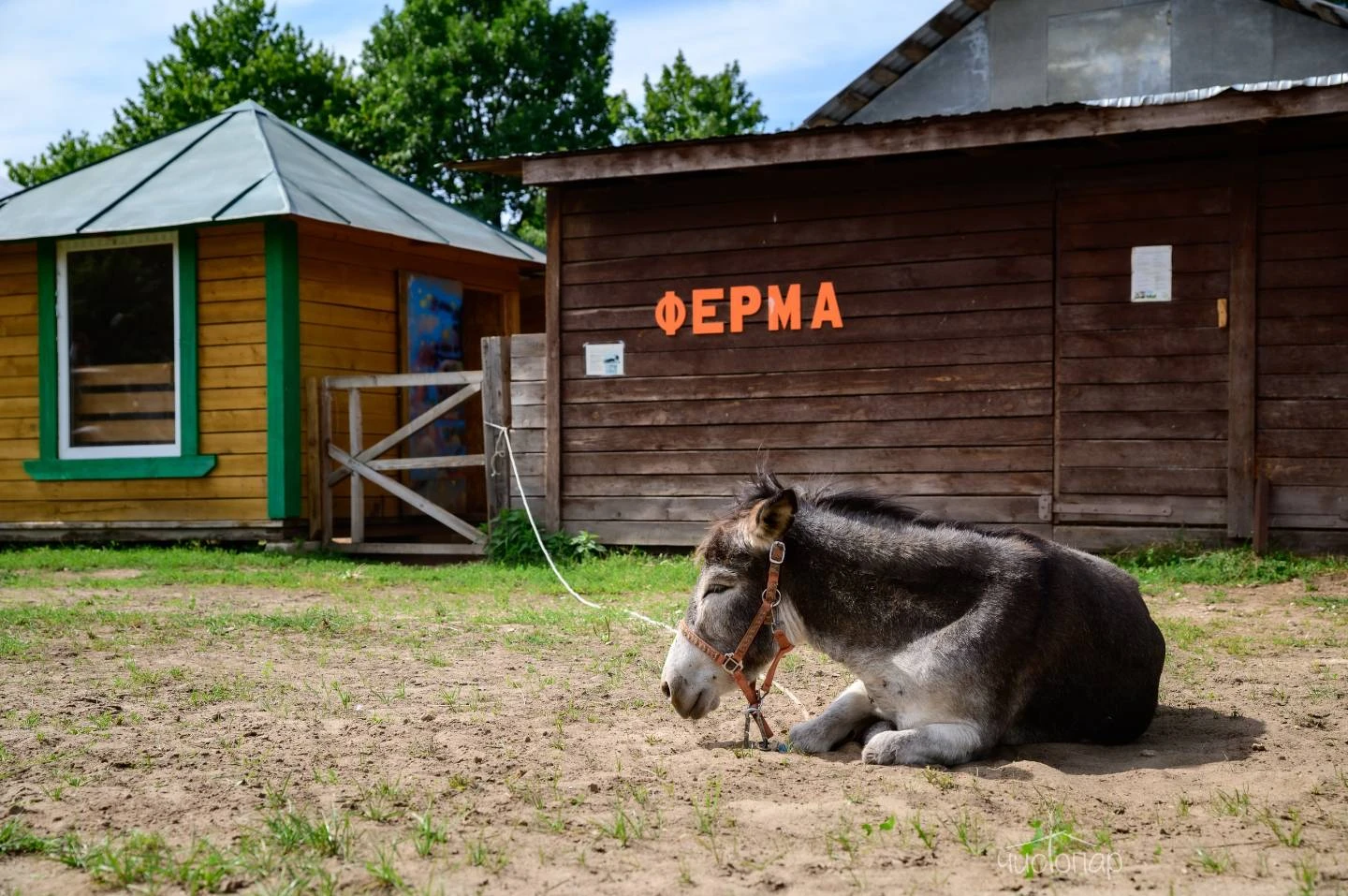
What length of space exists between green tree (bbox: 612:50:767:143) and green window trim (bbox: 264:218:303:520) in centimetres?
2688

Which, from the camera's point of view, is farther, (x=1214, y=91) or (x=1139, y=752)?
(x=1214, y=91)

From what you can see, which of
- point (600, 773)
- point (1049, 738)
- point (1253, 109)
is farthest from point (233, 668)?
point (1253, 109)

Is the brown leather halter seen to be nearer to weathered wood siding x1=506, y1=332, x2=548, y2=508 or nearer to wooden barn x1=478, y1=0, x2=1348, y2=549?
wooden barn x1=478, y1=0, x2=1348, y2=549

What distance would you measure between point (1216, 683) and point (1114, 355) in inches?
194

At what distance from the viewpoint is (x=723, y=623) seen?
450 cm

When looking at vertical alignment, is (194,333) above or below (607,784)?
above

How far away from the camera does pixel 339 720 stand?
16.4 ft

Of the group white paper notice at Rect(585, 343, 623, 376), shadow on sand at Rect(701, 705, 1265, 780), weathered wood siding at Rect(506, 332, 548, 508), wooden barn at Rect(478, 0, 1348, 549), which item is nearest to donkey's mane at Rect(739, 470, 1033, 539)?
shadow on sand at Rect(701, 705, 1265, 780)

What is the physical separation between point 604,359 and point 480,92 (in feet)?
92.0

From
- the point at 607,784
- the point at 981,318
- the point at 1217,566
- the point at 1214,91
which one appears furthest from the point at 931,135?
the point at 607,784

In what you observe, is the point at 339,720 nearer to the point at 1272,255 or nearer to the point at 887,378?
the point at 887,378

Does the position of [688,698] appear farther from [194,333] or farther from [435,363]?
[435,363]

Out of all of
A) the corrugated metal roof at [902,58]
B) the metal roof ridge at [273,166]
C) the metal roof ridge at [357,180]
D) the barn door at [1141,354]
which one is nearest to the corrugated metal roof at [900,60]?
the corrugated metal roof at [902,58]

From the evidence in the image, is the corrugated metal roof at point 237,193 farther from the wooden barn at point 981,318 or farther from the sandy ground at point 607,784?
the sandy ground at point 607,784
